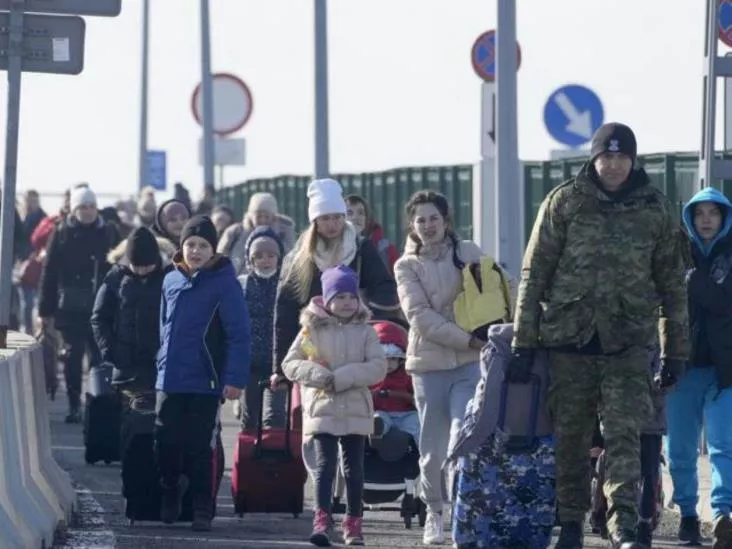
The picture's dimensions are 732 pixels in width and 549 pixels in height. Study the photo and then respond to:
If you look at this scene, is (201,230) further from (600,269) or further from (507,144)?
(507,144)

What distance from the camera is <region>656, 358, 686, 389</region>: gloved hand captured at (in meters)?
13.4

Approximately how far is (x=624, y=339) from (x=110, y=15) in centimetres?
431

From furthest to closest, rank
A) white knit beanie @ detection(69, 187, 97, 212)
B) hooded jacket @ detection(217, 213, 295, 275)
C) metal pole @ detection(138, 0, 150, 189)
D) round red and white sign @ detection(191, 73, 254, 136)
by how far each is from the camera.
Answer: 1. metal pole @ detection(138, 0, 150, 189)
2. round red and white sign @ detection(191, 73, 254, 136)
3. white knit beanie @ detection(69, 187, 97, 212)
4. hooded jacket @ detection(217, 213, 295, 275)

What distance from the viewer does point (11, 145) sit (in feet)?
51.8

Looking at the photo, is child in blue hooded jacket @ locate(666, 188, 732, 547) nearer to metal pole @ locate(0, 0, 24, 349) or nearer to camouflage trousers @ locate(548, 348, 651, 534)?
camouflage trousers @ locate(548, 348, 651, 534)

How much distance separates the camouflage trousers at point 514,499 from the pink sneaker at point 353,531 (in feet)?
3.55

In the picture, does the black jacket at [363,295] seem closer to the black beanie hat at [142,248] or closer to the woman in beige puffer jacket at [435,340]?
the woman in beige puffer jacket at [435,340]

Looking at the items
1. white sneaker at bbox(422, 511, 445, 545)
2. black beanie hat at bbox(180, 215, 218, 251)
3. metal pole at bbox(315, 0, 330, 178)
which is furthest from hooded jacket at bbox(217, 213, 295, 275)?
white sneaker at bbox(422, 511, 445, 545)

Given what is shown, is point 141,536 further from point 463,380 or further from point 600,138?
point 600,138

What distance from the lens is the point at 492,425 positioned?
43.9ft

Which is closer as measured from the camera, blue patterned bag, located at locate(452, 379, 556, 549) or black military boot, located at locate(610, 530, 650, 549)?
black military boot, located at locate(610, 530, 650, 549)

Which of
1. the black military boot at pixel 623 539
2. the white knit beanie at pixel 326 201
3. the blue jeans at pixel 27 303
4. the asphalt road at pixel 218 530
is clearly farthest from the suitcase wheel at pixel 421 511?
the blue jeans at pixel 27 303

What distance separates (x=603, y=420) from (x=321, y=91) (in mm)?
13175

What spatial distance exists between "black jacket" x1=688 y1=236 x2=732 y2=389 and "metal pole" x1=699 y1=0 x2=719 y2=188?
6.95ft
